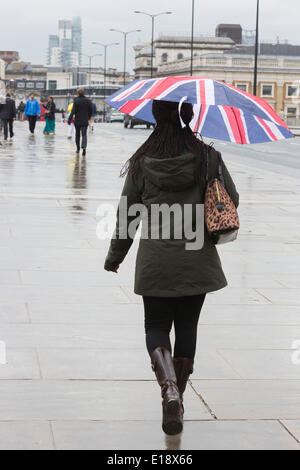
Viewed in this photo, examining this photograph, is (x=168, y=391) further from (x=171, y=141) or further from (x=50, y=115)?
(x=50, y=115)

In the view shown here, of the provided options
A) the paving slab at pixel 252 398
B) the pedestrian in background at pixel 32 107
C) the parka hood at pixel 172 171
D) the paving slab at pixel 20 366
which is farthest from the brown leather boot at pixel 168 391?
the pedestrian in background at pixel 32 107

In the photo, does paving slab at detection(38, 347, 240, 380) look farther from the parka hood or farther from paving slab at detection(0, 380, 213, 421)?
the parka hood

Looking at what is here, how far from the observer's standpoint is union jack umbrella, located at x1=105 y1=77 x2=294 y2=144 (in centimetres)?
460

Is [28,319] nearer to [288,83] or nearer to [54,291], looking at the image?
[54,291]

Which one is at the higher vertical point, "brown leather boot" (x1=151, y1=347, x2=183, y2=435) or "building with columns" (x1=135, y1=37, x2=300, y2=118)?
"brown leather boot" (x1=151, y1=347, x2=183, y2=435)

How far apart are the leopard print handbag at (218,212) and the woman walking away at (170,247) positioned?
1.8 inches

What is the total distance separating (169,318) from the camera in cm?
453

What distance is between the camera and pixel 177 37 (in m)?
163

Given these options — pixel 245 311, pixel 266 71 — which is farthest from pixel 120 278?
pixel 266 71

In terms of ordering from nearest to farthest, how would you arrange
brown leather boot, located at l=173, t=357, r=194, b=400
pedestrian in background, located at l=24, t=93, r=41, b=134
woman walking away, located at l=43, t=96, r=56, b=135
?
brown leather boot, located at l=173, t=357, r=194, b=400
pedestrian in background, located at l=24, t=93, r=41, b=134
woman walking away, located at l=43, t=96, r=56, b=135

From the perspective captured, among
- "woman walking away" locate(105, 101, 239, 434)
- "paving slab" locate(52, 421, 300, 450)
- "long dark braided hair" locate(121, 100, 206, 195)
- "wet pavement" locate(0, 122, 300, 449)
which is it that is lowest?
"wet pavement" locate(0, 122, 300, 449)

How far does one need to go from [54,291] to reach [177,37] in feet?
522

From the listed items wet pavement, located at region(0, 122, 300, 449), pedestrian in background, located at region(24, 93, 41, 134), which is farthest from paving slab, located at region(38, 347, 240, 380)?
pedestrian in background, located at region(24, 93, 41, 134)

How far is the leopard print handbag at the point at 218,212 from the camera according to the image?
439cm
